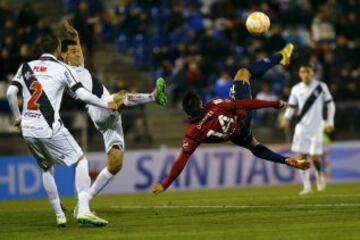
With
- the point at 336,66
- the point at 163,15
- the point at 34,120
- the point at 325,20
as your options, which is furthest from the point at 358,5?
the point at 34,120

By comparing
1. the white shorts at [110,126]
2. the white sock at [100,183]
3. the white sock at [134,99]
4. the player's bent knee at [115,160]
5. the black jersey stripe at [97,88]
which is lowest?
the white sock at [100,183]

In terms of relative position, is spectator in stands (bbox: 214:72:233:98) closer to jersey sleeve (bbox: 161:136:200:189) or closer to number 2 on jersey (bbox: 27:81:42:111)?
jersey sleeve (bbox: 161:136:200:189)

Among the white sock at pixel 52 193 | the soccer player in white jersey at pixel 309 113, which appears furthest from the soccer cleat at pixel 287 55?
the white sock at pixel 52 193

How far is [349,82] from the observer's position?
3034cm

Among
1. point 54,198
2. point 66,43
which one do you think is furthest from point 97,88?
point 54,198

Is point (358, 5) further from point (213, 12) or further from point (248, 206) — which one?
point (248, 206)

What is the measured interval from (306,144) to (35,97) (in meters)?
10.2

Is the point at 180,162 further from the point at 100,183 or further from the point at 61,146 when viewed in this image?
the point at 61,146

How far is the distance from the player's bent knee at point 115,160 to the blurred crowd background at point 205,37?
40.1 ft

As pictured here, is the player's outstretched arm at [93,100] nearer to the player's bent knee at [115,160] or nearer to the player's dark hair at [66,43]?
the player's dark hair at [66,43]

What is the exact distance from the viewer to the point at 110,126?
1573cm

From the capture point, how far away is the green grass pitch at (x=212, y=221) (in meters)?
12.1

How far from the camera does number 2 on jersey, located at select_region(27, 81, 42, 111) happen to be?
532 inches

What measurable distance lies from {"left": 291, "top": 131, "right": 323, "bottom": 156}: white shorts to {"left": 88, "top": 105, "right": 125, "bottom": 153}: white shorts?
24.9ft
